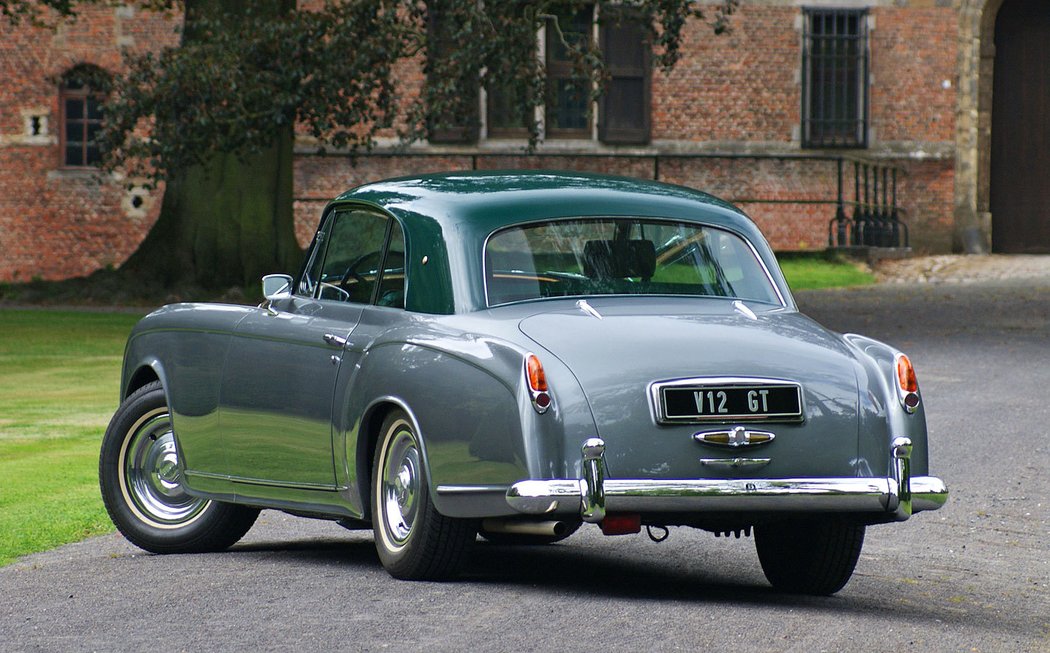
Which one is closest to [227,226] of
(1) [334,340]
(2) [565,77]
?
(2) [565,77]

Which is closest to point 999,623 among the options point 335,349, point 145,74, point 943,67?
point 335,349

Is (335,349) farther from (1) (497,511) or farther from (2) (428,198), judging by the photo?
(1) (497,511)

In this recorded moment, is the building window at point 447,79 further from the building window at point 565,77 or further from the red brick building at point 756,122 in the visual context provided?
the red brick building at point 756,122

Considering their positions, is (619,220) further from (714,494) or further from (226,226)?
(226,226)

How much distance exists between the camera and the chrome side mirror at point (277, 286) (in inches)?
314

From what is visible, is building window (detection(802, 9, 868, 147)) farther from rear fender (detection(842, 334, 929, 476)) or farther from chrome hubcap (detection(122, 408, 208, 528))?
rear fender (detection(842, 334, 929, 476))

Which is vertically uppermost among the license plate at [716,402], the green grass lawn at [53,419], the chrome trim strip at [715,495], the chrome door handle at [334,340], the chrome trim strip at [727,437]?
the chrome door handle at [334,340]

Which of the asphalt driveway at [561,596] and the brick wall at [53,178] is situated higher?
the brick wall at [53,178]

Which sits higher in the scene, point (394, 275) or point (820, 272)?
point (394, 275)

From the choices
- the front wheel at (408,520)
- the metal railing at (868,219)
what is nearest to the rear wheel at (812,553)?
the front wheel at (408,520)

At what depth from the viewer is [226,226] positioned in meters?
26.0

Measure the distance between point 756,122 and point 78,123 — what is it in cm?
1250

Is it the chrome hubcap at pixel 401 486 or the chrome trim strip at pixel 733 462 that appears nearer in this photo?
the chrome trim strip at pixel 733 462

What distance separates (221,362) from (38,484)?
10.6ft
